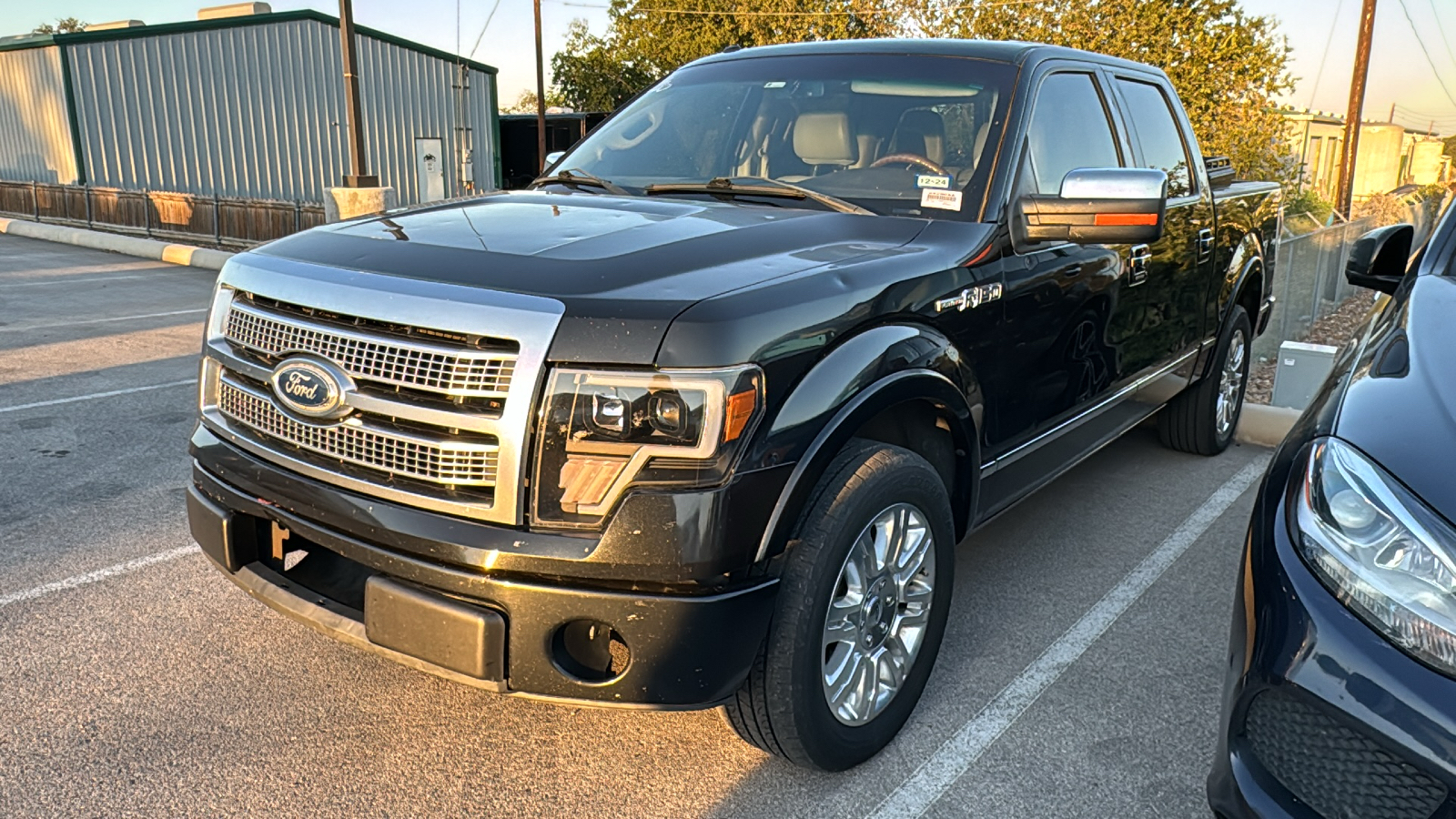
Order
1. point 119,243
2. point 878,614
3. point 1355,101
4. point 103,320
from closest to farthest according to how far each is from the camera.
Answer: point 878,614 < point 103,320 < point 119,243 < point 1355,101

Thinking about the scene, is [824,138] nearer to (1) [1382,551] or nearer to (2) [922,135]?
(2) [922,135]

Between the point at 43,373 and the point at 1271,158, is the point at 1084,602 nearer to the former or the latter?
the point at 43,373

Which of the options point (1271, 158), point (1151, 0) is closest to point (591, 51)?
point (1151, 0)

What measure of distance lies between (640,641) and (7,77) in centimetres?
2812

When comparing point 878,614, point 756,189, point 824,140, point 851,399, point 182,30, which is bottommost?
point 878,614

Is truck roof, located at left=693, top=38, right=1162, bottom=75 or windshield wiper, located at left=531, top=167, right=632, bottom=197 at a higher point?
truck roof, located at left=693, top=38, right=1162, bottom=75

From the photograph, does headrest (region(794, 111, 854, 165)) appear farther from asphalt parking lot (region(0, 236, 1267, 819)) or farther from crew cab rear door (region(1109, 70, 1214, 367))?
asphalt parking lot (region(0, 236, 1267, 819))

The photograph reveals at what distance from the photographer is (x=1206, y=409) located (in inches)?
216

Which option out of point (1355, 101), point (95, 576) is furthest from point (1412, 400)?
point (1355, 101)

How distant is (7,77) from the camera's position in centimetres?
2377

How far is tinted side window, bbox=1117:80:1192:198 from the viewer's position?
4.50 meters

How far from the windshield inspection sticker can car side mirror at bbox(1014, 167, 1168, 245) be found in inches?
8.1

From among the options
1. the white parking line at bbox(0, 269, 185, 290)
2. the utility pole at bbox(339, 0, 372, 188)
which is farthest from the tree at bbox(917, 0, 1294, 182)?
the white parking line at bbox(0, 269, 185, 290)

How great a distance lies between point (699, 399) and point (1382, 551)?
1.26m
